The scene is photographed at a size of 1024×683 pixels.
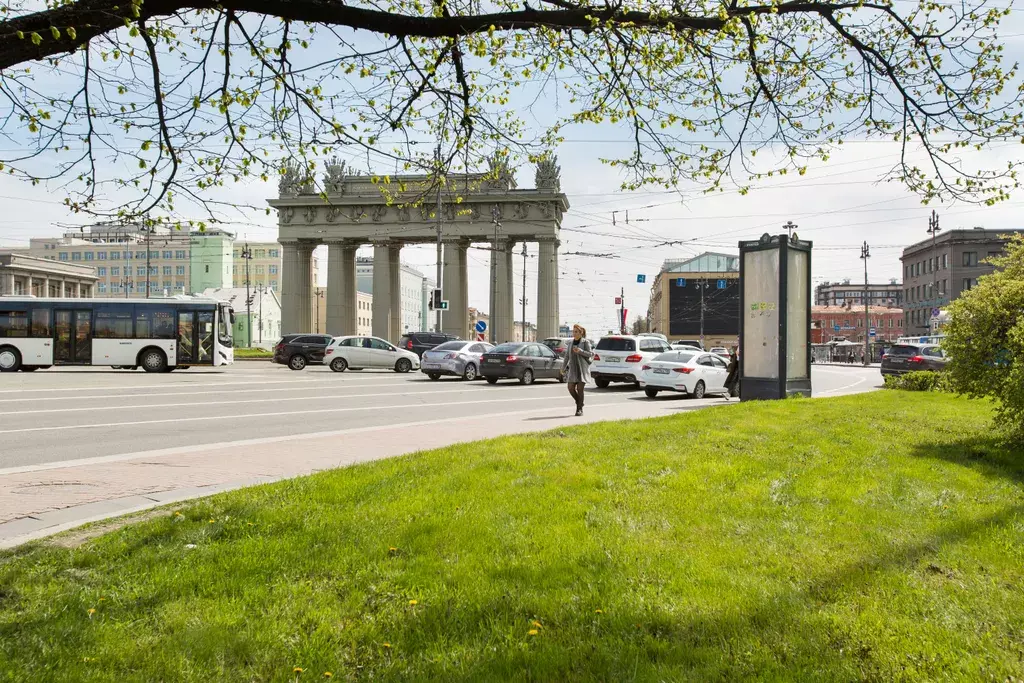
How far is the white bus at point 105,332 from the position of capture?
31.4 m

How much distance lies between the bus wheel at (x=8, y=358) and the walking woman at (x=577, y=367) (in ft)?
84.9

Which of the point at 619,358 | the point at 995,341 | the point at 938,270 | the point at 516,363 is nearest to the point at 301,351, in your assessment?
the point at 516,363

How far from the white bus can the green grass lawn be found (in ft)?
90.9

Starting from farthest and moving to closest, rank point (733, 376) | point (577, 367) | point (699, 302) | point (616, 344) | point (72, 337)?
point (699, 302) < point (72, 337) < point (616, 344) < point (733, 376) < point (577, 367)

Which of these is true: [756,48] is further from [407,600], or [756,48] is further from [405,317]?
[405,317]

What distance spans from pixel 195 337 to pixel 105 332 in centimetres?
339

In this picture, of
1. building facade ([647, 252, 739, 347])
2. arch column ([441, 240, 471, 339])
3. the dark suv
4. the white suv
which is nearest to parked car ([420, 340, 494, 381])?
the white suv

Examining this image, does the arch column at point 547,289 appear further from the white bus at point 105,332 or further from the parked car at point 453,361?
the white bus at point 105,332

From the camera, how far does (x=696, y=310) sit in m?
114

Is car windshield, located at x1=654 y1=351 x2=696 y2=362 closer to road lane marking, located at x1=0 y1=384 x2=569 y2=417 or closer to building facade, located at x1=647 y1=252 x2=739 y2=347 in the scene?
road lane marking, located at x1=0 y1=384 x2=569 y2=417

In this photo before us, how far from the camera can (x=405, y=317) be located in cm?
14200

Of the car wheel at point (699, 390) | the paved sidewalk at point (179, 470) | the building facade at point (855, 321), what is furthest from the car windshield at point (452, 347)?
the building facade at point (855, 321)

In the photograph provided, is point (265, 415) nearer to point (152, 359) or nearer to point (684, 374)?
point (684, 374)

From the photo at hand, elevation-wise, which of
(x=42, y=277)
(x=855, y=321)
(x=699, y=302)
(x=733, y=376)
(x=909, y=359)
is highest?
(x=42, y=277)
